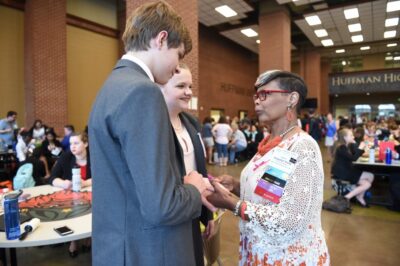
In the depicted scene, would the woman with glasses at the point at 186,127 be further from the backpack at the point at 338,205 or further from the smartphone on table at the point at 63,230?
the backpack at the point at 338,205

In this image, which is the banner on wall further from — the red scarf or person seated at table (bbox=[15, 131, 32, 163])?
the red scarf

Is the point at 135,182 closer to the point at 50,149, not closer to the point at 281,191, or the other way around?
the point at 281,191

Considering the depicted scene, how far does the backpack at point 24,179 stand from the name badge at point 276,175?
2976 mm

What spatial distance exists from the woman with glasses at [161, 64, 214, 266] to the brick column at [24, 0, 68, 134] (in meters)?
8.17

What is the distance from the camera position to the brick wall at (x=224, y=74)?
14.8 metres

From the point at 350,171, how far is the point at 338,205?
75cm

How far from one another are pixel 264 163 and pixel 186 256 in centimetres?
65

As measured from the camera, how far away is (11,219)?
1672 mm

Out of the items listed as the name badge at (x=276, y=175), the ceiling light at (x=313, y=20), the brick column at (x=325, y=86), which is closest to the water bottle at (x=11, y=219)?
the name badge at (x=276, y=175)

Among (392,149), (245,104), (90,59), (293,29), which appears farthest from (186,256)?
(245,104)

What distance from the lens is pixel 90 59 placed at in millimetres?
10703

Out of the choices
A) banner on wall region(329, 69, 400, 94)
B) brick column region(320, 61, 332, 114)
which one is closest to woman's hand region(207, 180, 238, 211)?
banner on wall region(329, 69, 400, 94)

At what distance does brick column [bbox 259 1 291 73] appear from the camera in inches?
427

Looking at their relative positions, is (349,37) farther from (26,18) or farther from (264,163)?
(264,163)
